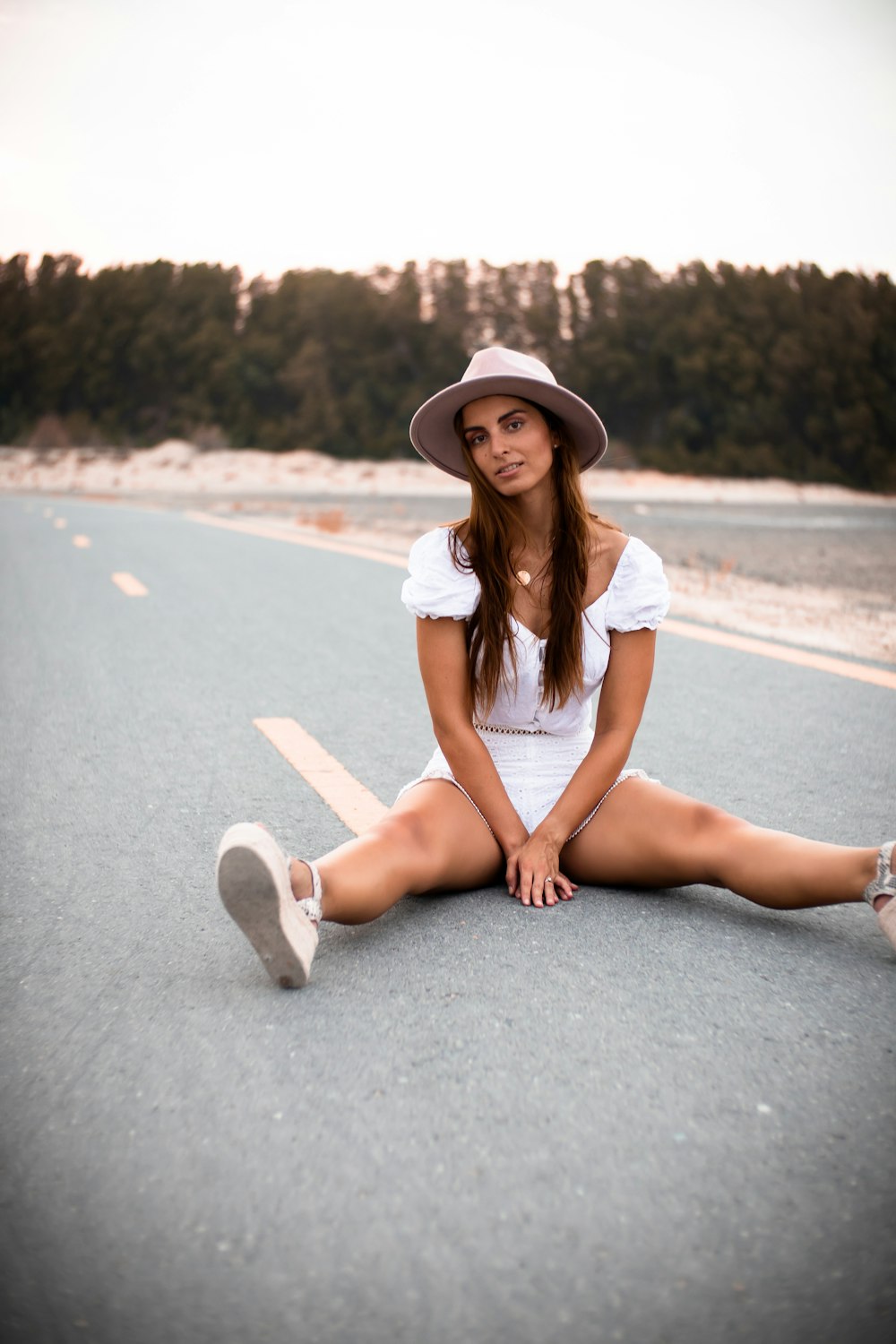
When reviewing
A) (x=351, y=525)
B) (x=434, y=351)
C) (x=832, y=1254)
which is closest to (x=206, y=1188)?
(x=832, y=1254)

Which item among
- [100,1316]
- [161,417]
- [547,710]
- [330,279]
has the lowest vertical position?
[100,1316]

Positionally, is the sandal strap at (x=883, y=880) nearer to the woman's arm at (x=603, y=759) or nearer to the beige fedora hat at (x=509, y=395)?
the woman's arm at (x=603, y=759)

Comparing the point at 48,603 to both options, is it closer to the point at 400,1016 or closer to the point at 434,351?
the point at 400,1016

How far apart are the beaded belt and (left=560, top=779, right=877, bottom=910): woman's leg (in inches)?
11.7

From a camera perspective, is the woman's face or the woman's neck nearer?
the woman's face

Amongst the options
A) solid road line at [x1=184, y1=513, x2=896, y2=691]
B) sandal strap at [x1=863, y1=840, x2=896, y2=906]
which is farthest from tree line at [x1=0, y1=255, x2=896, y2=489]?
sandal strap at [x1=863, y1=840, x2=896, y2=906]

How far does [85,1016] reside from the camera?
2520mm

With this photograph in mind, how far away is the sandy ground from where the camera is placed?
9203 millimetres

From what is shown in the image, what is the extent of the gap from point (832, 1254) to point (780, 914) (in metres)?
1.39

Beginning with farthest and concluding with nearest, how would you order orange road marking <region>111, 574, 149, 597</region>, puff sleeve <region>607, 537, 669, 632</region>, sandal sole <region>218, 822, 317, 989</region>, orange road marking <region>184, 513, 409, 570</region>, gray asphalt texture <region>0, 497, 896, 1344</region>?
orange road marking <region>184, 513, 409, 570</region>
orange road marking <region>111, 574, 149, 597</region>
puff sleeve <region>607, 537, 669, 632</region>
sandal sole <region>218, 822, 317, 989</region>
gray asphalt texture <region>0, 497, 896, 1344</region>

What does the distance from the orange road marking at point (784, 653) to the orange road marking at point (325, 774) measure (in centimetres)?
306

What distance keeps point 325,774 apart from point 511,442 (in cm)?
172

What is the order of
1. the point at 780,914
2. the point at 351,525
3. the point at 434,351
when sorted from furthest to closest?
the point at 434,351, the point at 351,525, the point at 780,914

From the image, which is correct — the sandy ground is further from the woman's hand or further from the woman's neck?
the woman's hand
